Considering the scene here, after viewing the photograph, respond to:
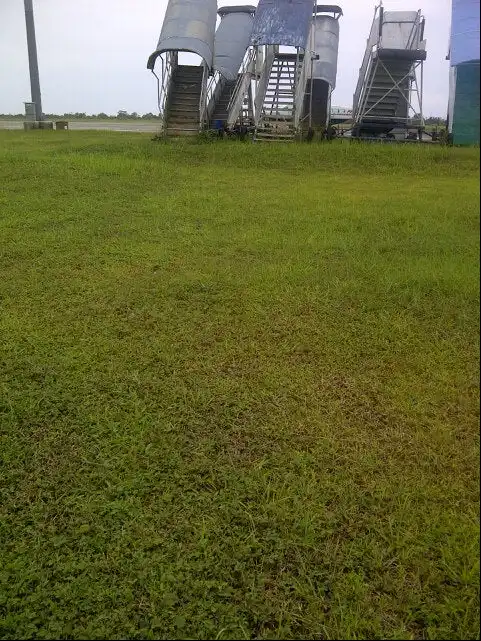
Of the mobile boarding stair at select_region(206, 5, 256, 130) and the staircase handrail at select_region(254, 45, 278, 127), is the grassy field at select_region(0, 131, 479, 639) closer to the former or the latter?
the staircase handrail at select_region(254, 45, 278, 127)

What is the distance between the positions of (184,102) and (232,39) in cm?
402

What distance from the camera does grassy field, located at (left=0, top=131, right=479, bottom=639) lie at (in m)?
1.54

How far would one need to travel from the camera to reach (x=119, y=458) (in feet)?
6.93

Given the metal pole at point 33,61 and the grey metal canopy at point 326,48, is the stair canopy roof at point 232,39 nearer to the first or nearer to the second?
the grey metal canopy at point 326,48

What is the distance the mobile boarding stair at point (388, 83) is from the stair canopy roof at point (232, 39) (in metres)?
3.59

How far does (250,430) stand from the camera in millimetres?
2258

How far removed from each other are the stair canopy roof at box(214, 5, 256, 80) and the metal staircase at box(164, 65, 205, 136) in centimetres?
165

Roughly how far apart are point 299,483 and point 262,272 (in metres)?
2.00

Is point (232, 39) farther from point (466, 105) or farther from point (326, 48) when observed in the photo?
point (466, 105)

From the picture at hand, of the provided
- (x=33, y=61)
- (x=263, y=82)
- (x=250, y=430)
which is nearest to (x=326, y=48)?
(x=263, y=82)

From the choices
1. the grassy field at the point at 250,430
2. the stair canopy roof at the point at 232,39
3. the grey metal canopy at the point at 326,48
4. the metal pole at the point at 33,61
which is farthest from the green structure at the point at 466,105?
the metal pole at the point at 33,61

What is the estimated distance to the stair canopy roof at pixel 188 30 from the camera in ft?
37.8

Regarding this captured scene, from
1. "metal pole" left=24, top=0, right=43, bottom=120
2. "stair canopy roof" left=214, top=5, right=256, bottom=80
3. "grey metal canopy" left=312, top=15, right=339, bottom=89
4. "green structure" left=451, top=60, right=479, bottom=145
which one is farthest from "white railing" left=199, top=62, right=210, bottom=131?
"green structure" left=451, top=60, right=479, bottom=145

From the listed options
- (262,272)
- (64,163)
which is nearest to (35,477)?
(262,272)
